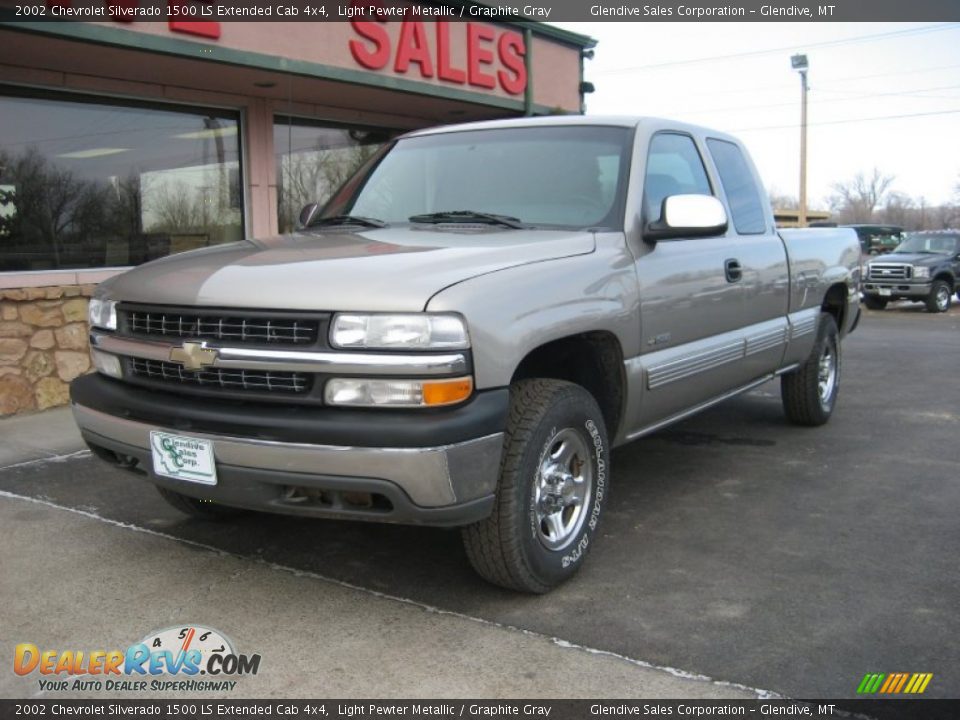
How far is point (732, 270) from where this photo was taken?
482 centimetres

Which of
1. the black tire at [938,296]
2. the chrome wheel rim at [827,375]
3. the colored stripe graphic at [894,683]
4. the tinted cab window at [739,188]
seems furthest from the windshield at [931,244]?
the colored stripe graphic at [894,683]

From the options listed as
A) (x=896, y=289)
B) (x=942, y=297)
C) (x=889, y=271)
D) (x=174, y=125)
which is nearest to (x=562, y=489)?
(x=174, y=125)

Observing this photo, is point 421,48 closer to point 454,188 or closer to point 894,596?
point 454,188

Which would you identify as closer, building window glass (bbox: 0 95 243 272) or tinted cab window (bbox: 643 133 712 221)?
tinted cab window (bbox: 643 133 712 221)

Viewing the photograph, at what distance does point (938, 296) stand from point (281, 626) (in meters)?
18.1

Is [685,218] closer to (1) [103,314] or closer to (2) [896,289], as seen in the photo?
(1) [103,314]

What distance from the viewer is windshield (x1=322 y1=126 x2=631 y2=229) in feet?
13.7

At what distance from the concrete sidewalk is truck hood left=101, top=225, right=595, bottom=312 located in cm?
117

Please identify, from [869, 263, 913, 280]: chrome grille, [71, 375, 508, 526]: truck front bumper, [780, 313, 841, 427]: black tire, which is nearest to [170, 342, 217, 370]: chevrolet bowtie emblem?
[71, 375, 508, 526]: truck front bumper

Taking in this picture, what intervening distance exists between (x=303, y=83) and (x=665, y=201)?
19.0 ft

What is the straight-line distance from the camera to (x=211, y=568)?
12.7 ft

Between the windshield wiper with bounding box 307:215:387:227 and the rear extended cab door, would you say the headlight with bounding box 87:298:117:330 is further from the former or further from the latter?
the rear extended cab door

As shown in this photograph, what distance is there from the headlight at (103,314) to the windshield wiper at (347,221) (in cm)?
123

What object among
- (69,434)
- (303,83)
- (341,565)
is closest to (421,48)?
(303,83)
